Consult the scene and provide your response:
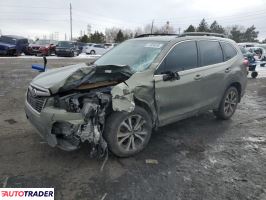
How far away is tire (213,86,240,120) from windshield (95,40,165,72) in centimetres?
206

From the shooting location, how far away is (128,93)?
3.85 metres

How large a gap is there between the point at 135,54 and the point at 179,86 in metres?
0.92

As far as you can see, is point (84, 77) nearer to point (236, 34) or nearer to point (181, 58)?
point (181, 58)

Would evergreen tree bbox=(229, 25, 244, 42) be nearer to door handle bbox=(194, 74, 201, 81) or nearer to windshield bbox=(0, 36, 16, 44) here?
windshield bbox=(0, 36, 16, 44)

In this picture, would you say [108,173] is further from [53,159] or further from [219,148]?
[219,148]

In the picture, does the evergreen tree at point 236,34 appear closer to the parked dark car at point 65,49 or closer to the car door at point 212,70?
the parked dark car at point 65,49

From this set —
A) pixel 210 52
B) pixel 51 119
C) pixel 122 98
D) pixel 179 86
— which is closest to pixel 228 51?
pixel 210 52

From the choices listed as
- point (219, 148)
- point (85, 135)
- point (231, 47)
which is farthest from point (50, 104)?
point (231, 47)

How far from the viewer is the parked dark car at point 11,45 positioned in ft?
79.0

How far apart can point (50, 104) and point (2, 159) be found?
43.3 inches

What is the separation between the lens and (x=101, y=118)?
3.79 metres

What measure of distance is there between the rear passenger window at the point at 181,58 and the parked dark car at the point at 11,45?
22.6 meters

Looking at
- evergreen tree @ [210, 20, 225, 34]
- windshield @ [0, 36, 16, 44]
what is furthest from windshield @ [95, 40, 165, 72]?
evergreen tree @ [210, 20, 225, 34]

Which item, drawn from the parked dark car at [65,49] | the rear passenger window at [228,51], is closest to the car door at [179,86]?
the rear passenger window at [228,51]
